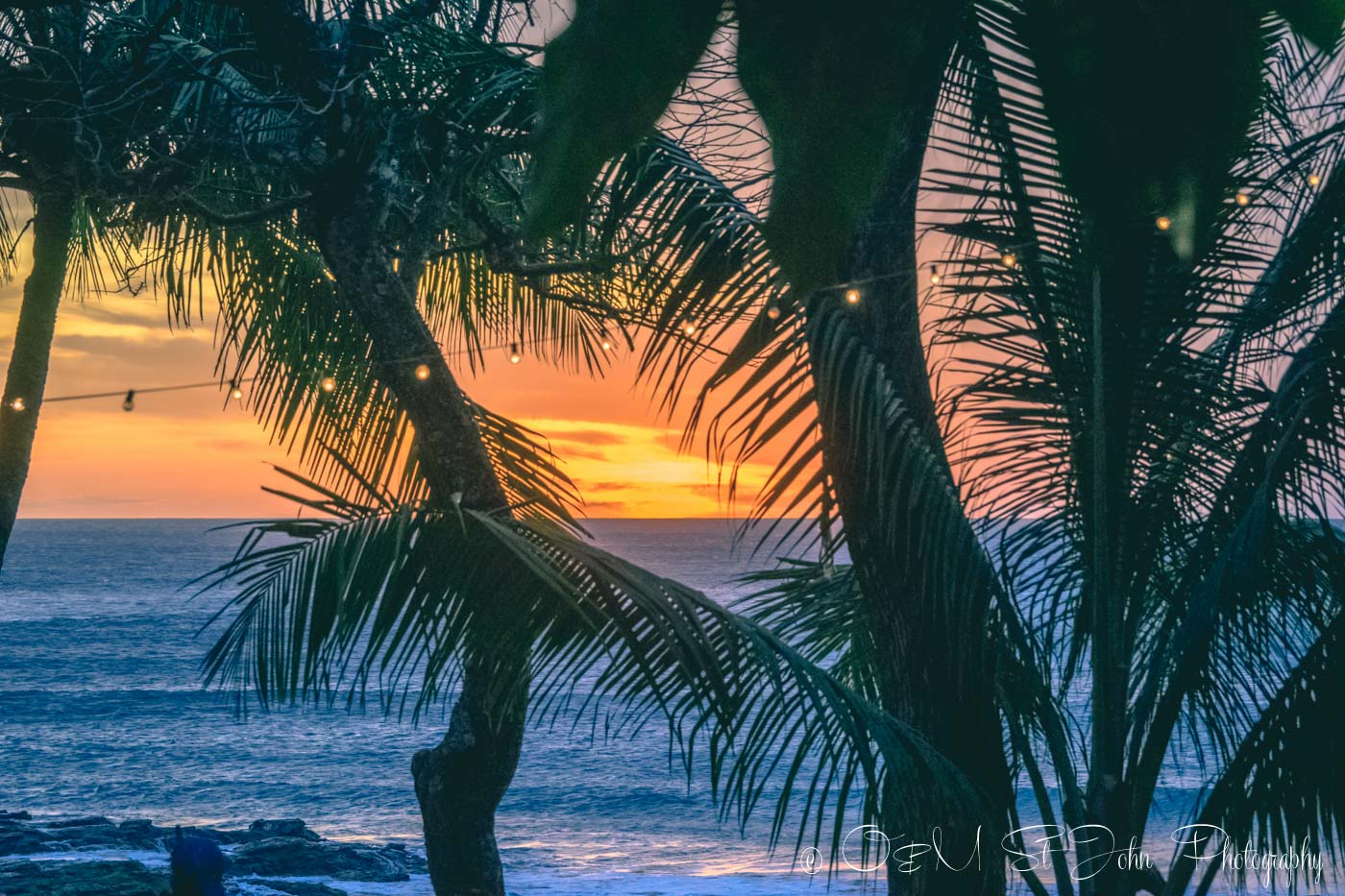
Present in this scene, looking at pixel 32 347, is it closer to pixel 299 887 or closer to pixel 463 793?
pixel 463 793

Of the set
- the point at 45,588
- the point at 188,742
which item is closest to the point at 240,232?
the point at 188,742

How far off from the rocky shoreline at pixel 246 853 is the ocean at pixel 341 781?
2.95ft

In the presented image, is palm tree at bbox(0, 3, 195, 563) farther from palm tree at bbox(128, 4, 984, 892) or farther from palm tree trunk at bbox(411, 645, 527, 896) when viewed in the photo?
palm tree trunk at bbox(411, 645, 527, 896)

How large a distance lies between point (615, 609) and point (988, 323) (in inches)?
64.2

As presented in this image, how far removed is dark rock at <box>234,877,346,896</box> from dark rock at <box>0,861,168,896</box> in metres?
2.31

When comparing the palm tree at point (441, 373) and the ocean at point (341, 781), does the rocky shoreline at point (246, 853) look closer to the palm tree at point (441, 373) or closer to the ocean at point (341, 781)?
the ocean at point (341, 781)

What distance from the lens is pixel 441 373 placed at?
5219 millimetres

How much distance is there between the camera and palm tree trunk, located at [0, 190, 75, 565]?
21.7ft

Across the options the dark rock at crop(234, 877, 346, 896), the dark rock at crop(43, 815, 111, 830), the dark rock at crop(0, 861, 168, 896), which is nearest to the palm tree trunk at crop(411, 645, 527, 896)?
the dark rock at crop(0, 861, 168, 896)

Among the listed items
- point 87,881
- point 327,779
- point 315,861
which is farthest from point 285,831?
point 327,779

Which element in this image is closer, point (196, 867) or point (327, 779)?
point (196, 867)

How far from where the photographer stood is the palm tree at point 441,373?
365 centimetres

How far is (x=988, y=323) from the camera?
13.5ft

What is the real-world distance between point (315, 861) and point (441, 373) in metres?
17.5
